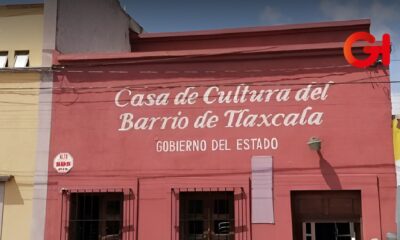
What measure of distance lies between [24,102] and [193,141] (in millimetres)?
4445

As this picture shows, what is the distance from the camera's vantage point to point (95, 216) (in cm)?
1366

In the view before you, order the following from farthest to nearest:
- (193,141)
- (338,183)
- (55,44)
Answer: (55,44) → (193,141) → (338,183)

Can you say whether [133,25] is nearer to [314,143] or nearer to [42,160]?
[42,160]

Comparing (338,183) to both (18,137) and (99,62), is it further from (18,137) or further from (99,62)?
(18,137)

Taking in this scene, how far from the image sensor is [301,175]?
41.4ft

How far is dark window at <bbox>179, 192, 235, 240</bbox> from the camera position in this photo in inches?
511

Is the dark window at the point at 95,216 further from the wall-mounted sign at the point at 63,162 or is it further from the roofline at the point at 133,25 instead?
the roofline at the point at 133,25

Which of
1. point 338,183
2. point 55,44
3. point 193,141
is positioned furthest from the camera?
point 55,44

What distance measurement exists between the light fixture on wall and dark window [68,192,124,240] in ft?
15.3

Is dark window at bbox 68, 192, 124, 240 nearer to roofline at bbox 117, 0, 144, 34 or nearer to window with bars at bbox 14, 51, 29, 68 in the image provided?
window with bars at bbox 14, 51, 29, 68

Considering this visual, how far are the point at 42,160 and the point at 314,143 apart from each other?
21.6ft

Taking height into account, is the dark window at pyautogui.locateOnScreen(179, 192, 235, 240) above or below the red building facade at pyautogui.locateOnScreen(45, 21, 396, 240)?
below

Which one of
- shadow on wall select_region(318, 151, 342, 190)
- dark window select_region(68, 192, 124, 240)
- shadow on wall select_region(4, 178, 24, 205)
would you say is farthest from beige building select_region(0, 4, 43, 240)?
shadow on wall select_region(318, 151, 342, 190)

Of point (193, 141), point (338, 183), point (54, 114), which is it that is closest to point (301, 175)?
point (338, 183)
